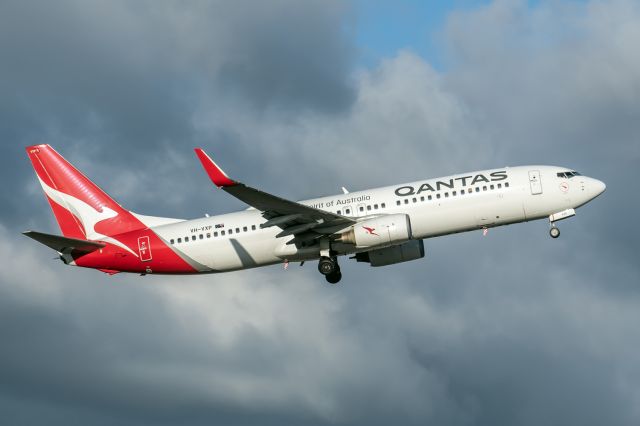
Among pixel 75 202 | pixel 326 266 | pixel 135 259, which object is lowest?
pixel 326 266

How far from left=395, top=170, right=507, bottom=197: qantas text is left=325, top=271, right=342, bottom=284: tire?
6770 mm

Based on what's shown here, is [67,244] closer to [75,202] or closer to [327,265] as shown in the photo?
[75,202]

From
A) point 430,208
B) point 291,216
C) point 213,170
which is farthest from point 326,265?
point 213,170

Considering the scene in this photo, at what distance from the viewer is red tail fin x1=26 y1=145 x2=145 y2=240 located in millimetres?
64000

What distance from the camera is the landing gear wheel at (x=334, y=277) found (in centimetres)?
6194

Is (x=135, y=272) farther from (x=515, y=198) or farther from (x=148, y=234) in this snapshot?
(x=515, y=198)

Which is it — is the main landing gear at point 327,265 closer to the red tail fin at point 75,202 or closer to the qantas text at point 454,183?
the qantas text at point 454,183

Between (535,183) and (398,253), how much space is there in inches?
361

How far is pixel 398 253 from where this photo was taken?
61.9 metres

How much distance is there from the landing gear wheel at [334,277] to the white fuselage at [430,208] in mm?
2063

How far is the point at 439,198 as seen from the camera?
57406 mm

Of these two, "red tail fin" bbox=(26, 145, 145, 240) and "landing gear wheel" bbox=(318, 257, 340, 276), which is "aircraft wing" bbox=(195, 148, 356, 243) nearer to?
"landing gear wheel" bbox=(318, 257, 340, 276)

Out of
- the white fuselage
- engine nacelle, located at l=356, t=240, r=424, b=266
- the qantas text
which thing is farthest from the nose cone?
engine nacelle, located at l=356, t=240, r=424, b=266

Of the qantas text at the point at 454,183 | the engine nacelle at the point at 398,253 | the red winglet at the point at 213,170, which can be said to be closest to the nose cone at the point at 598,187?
the qantas text at the point at 454,183
